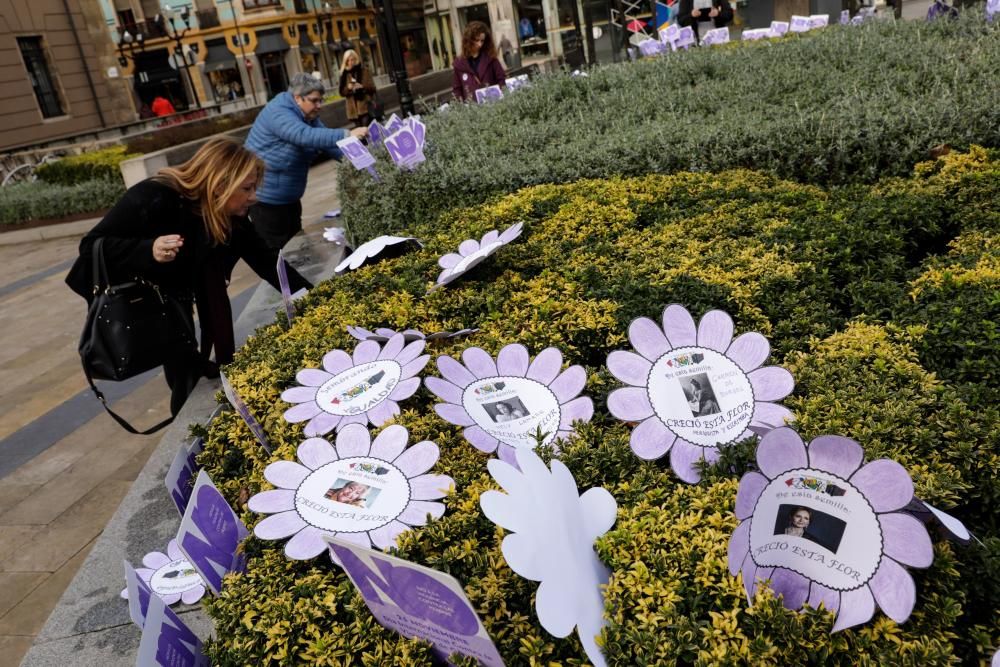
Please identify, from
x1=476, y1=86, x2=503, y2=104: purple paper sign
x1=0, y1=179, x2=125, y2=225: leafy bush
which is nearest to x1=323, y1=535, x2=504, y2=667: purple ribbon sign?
x1=476, y1=86, x2=503, y2=104: purple paper sign

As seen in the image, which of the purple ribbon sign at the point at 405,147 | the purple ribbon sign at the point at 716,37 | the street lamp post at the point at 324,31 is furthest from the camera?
the street lamp post at the point at 324,31

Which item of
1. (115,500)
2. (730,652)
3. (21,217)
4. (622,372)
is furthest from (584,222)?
(21,217)

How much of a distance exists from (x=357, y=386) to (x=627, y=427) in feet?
2.91

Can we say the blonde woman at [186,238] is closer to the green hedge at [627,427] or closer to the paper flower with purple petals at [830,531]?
the green hedge at [627,427]

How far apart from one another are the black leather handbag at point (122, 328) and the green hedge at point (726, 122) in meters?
2.07

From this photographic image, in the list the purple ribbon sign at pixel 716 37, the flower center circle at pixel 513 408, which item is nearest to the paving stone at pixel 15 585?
the flower center circle at pixel 513 408

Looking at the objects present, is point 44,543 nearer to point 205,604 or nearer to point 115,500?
point 115,500

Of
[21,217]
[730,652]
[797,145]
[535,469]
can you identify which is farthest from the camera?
[21,217]

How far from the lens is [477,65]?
8.62m

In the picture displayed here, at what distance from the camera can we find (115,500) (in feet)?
13.1

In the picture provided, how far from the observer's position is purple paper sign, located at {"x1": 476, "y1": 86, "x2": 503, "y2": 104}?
25.8 feet

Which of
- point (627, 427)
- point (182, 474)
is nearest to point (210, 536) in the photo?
point (182, 474)

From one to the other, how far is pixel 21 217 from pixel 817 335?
14662mm

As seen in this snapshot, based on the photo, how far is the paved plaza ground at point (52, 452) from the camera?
3338 millimetres
